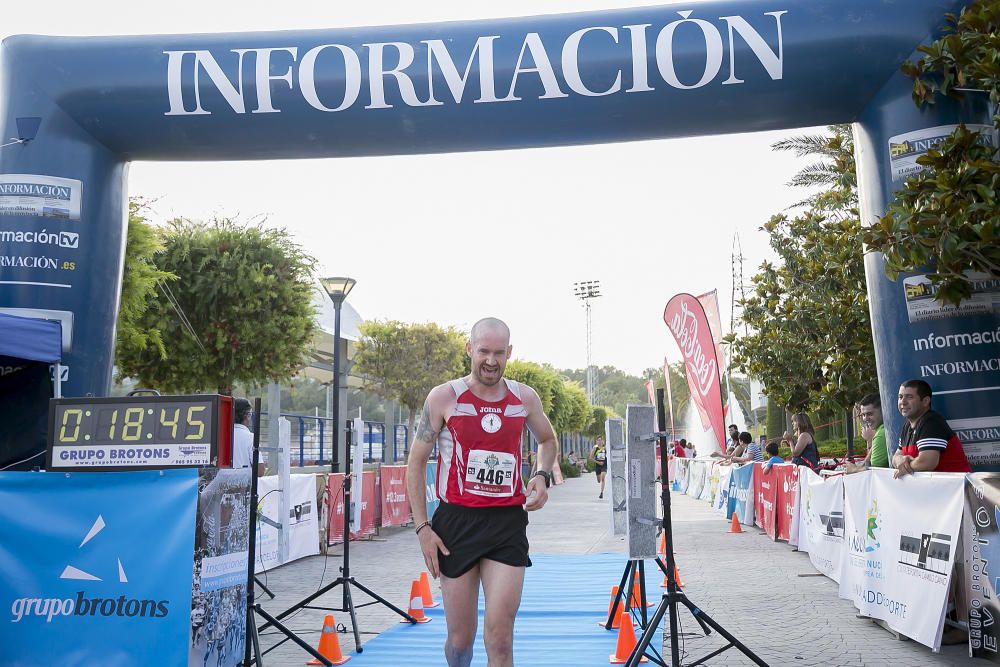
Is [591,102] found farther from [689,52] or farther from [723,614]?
[723,614]

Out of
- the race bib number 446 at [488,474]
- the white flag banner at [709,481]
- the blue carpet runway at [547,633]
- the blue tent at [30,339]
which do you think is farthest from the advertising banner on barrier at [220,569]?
the white flag banner at [709,481]

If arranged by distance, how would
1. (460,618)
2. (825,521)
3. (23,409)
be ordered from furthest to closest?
(825,521)
(23,409)
(460,618)

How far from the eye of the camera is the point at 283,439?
11922 millimetres

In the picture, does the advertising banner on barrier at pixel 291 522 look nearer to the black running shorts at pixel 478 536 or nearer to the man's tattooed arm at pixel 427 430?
the man's tattooed arm at pixel 427 430

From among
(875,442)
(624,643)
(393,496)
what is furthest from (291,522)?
(875,442)

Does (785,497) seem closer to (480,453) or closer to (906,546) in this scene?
(906,546)

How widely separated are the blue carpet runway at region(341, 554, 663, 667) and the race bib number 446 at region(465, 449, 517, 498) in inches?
98.7

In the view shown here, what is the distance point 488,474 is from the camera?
455cm

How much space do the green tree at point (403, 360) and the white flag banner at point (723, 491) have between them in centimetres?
1524

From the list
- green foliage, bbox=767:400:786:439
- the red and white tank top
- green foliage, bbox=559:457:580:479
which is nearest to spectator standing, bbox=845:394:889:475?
the red and white tank top

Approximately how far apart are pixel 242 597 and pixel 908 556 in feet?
15.8

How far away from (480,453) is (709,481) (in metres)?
23.6

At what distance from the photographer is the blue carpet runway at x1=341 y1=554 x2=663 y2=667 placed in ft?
22.0

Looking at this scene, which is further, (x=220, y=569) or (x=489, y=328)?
(x=220, y=569)
